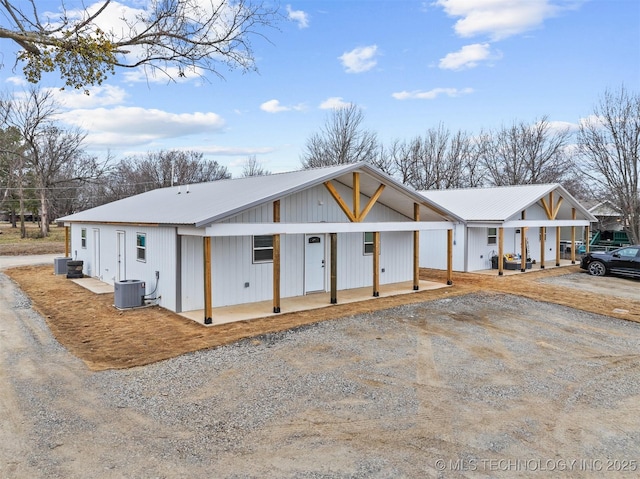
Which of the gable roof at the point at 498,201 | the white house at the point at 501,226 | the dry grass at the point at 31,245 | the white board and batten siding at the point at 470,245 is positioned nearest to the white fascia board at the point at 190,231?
the gable roof at the point at 498,201

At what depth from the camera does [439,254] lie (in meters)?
19.5

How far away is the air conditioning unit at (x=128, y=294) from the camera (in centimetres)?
1070

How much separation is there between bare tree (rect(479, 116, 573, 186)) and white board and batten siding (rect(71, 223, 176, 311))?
114 feet

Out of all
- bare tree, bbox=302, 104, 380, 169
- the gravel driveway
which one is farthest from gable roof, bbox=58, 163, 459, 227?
bare tree, bbox=302, 104, 380, 169

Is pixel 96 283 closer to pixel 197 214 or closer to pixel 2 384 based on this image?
pixel 197 214

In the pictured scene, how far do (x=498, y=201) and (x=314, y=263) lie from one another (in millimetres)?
11175

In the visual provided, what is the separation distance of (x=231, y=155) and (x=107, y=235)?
41.8 meters

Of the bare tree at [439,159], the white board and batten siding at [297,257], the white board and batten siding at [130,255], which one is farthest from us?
the bare tree at [439,159]

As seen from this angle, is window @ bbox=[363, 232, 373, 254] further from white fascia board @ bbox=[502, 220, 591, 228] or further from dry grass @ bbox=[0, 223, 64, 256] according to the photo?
dry grass @ bbox=[0, 223, 64, 256]

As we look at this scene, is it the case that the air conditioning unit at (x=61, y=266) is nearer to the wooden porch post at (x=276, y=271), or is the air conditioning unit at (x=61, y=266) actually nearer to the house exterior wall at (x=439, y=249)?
the wooden porch post at (x=276, y=271)

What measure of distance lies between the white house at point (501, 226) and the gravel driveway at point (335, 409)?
975cm

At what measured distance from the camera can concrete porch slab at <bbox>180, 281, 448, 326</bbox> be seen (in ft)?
32.4

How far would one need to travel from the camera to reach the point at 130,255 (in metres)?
12.7

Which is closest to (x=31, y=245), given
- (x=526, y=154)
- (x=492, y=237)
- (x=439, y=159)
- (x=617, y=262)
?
(x=492, y=237)
